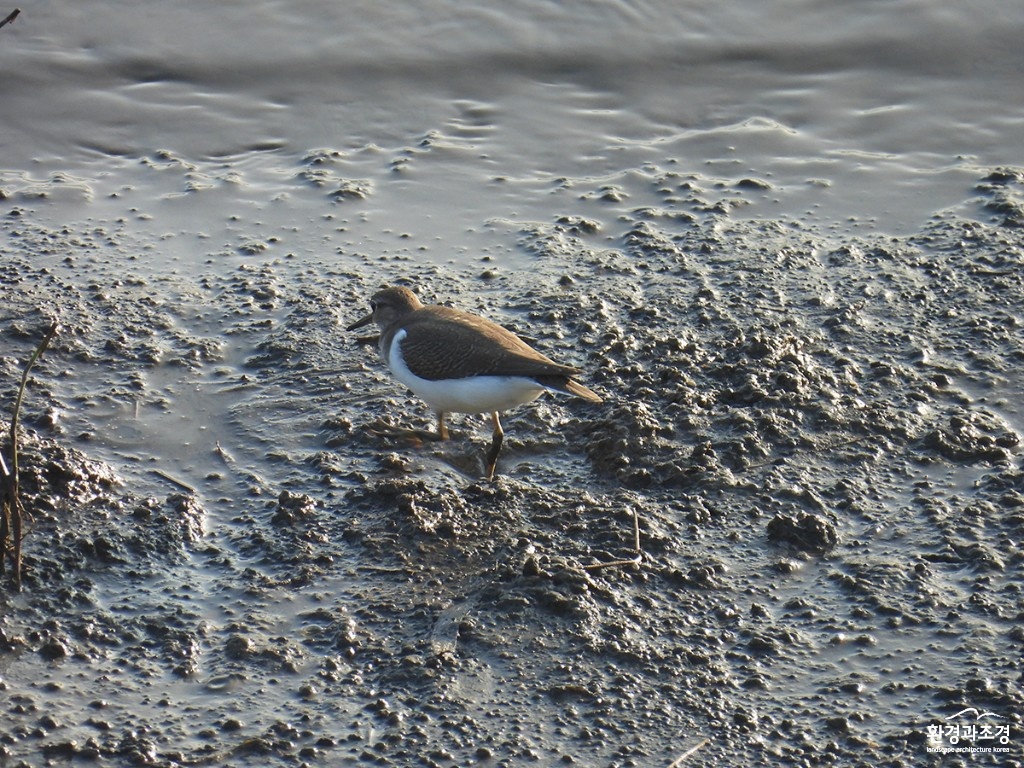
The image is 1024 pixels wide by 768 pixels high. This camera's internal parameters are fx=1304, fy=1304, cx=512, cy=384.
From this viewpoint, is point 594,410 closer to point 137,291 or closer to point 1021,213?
point 137,291

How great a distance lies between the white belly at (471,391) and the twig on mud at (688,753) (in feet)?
6.08

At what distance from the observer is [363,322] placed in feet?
22.8

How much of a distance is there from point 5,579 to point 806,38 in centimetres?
783

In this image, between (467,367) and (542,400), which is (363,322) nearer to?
(542,400)

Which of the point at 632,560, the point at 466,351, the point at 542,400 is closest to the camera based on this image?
the point at 632,560

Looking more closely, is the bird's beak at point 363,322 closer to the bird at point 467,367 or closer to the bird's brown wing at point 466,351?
the bird at point 467,367

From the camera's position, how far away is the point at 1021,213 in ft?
27.0

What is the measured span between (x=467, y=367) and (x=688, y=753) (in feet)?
7.23

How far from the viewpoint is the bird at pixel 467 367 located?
5719 mm

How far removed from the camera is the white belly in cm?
577

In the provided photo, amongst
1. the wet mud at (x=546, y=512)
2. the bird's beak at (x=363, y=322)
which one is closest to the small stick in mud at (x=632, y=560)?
the wet mud at (x=546, y=512)

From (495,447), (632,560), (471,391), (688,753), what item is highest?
A: (471,391)

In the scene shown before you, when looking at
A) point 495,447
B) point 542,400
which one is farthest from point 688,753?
point 542,400

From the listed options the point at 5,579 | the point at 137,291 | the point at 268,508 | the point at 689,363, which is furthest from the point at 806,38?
the point at 5,579
